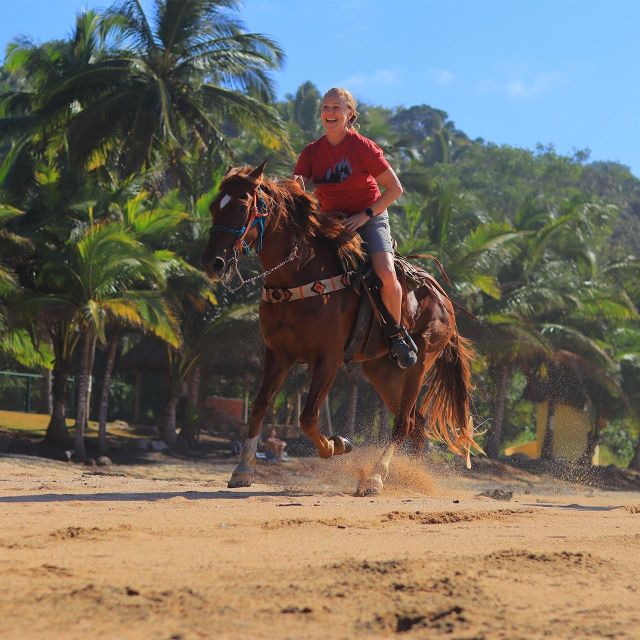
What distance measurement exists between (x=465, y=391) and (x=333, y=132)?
3492 millimetres

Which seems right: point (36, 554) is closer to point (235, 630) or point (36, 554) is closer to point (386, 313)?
point (235, 630)

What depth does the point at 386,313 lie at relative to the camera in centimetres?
909

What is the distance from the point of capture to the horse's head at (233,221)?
24.8 feet

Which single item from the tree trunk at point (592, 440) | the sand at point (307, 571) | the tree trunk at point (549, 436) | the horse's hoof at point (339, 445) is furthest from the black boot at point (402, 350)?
the tree trunk at point (592, 440)

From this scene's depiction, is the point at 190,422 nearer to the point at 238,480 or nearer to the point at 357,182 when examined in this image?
the point at 238,480

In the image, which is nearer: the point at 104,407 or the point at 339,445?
the point at 339,445

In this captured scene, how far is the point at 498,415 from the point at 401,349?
2549 cm

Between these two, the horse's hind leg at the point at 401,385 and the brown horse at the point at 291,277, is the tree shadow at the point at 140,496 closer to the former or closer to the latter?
the brown horse at the point at 291,277

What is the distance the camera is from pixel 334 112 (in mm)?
8781

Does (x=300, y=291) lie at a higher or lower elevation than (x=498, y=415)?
higher

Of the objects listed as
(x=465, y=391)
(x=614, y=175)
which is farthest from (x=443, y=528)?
(x=614, y=175)

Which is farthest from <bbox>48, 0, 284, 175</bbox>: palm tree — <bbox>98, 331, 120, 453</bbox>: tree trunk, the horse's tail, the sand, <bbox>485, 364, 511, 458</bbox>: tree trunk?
the sand

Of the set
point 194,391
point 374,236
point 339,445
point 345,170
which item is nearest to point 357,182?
point 345,170

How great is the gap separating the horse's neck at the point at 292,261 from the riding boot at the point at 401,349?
101 cm
